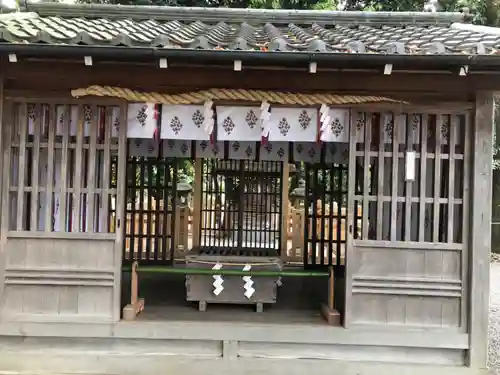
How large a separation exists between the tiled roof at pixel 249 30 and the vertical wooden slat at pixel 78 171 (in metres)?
0.99

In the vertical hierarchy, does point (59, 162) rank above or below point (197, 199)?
above

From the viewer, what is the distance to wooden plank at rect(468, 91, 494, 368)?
220 inches

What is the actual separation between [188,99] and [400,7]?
11422 millimetres

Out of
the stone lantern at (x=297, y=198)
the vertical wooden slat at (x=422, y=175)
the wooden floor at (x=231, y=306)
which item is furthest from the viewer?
the stone lantern at (x=297, y=198)

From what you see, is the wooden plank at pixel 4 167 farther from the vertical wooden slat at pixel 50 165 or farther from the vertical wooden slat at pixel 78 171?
the vertical wooden slat at pixel 78 171

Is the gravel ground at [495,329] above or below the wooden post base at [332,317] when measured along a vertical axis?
below

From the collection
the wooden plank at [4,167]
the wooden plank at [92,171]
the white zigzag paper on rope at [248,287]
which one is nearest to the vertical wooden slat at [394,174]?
the white zigzag paper on rope at [248,287]

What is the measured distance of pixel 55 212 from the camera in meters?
5.74

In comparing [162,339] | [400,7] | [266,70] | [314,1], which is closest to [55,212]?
[162,339]

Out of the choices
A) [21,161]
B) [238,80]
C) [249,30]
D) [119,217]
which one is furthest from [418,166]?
[21,161]

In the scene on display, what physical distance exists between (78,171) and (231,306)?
2934mm

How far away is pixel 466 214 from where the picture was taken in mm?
5676

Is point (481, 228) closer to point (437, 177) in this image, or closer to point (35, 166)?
point (437, 177)

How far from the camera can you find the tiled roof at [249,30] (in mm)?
4949
